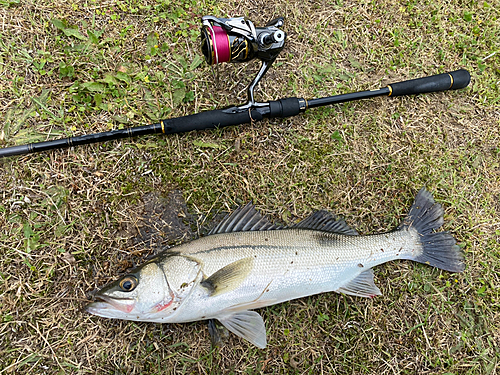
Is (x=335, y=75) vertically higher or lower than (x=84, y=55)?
lower

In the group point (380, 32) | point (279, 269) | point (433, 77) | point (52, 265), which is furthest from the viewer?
point (380, 32)

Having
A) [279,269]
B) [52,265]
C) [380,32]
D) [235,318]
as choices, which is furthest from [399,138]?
[52,265]

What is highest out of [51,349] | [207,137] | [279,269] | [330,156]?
[207,137]

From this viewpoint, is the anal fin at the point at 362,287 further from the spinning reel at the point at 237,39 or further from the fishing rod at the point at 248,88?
the spinning reel at the point at 237,39

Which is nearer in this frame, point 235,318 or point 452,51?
point 235,318

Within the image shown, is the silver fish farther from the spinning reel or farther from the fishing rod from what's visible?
the spinning reel

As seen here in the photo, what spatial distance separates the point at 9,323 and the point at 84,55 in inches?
95.0

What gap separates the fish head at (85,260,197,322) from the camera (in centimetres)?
233

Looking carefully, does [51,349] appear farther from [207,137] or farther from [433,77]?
[433,77]

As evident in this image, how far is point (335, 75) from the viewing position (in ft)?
10.9

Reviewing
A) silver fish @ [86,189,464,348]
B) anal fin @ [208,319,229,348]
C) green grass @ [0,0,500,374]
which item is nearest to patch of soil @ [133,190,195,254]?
green grass @ [0,0,500,374]

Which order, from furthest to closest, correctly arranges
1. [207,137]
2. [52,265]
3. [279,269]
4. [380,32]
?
[380,32], [207,137], [52,265], [279,269]

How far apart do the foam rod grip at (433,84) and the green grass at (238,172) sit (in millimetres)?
156

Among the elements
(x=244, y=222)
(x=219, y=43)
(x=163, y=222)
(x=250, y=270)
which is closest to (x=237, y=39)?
(x=219, y=43)
